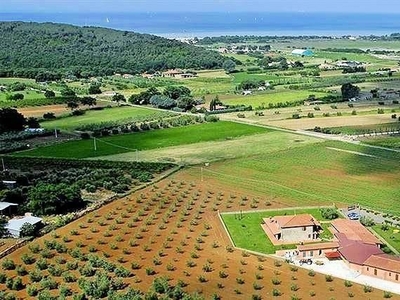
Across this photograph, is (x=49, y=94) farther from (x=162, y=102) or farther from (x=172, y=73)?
(x=172, y=73)

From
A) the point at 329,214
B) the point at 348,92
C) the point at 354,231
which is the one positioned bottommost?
the point at 329,214

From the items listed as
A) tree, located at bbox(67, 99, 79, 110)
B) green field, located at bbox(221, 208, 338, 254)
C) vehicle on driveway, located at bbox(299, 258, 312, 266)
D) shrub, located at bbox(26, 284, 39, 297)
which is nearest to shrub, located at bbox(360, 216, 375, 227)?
green field, located at bbox(221, 208, 338, 254)

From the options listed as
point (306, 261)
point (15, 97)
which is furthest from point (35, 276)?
point (15, 97)

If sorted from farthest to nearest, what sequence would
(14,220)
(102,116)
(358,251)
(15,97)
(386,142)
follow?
(15,97) < (102,116) < (386,142) < (14,220) < (358,251)

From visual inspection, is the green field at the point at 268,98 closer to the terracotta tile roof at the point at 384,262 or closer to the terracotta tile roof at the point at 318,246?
the terracotta tile roof at the point at 318,246

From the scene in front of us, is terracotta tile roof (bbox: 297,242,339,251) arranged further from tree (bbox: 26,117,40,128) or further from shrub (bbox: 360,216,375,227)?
tree (bbox: 26,117,40,128)

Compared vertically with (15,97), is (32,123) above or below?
below
